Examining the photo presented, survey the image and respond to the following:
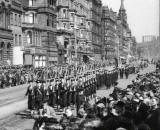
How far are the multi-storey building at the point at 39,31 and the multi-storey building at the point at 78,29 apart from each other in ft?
15.1

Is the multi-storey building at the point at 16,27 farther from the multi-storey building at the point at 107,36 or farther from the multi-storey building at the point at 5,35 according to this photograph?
the multi-storey building at the point at 107,36

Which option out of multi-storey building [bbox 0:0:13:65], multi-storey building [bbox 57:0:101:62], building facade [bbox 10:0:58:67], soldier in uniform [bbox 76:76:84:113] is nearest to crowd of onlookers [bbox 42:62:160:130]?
soldier in uniform [bbox 76:76:84:113]

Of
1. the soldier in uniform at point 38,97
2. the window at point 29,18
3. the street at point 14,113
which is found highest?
the window at point 29,18

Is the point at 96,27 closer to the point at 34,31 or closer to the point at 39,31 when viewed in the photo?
the point at 39,31

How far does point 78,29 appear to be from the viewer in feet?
293

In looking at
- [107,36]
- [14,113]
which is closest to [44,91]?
[14,113]

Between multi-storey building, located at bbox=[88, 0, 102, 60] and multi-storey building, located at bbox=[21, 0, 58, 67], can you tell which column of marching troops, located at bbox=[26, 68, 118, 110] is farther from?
multi-storey building, located at bbox=[88, 0, 102, 60]

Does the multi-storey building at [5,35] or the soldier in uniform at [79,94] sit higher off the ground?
the multi-storey building at [5,35]

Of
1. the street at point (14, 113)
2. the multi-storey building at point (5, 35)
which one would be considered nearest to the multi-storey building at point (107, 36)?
the multi-storey building at point (5, 35)

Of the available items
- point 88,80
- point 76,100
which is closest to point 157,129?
point 76,100

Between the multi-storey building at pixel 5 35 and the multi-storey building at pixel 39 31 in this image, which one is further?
the multi-storey building at pixel 39 31

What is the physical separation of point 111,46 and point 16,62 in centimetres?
7493

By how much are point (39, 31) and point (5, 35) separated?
1443 centimetres

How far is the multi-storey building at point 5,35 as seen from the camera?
48.3 m
